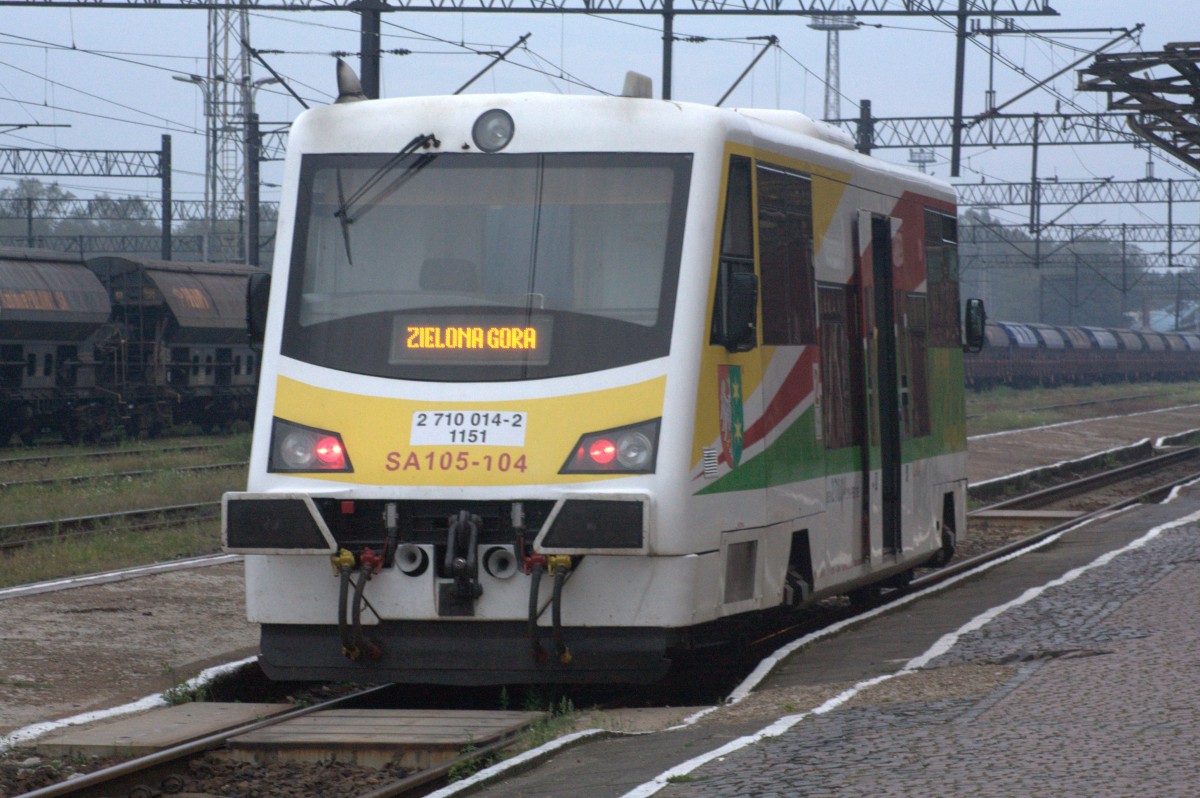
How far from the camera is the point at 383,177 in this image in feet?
28.8

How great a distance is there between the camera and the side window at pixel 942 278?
12.5 meters

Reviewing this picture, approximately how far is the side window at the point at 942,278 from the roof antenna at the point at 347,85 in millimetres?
4769

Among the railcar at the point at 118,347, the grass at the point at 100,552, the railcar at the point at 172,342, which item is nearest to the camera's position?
the grass at the point at 100,552

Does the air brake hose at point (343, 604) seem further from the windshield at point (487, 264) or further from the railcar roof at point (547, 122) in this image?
the railcar roof at point (547, 122)

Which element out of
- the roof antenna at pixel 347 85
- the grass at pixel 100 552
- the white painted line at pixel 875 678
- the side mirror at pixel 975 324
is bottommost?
the grass at pixel 100 552

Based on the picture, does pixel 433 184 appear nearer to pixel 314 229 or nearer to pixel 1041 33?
pixel 314 229

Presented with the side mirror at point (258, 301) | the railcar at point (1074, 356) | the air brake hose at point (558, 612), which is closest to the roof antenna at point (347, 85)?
the side mirror at point (258, 301)

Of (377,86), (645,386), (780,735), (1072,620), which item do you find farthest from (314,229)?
(377,86)

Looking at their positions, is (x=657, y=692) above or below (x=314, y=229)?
below

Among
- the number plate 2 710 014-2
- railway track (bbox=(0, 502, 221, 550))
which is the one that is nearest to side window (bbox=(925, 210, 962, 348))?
the number plate 2 710 014-2

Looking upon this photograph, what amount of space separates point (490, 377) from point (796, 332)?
2024 millimetres

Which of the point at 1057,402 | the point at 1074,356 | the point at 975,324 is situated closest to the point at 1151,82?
the point at 975,324

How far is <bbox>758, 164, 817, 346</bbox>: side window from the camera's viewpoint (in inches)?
356

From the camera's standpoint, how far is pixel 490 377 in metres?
8.29
